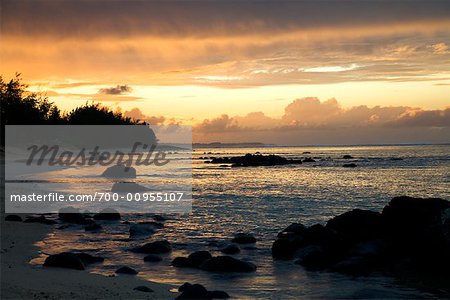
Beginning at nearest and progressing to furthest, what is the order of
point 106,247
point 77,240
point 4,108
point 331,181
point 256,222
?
point 106,247
point 77,240
point 256,222
point 331,181
point 4,108

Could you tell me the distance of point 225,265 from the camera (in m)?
13.6

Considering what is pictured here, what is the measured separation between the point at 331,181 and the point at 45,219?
29542mm

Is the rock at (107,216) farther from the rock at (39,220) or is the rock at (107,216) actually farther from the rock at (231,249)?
the rock at (231,249)

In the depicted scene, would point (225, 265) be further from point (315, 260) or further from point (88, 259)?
point (88, 259)

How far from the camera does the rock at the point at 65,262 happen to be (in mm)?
12805

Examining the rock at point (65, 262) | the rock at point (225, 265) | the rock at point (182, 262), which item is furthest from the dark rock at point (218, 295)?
the rock at point (65, 262)

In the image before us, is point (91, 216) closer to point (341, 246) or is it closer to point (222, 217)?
point (222, 217)

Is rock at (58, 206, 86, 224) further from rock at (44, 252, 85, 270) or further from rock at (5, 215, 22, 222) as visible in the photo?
rock at (44, 252, 85, 270)

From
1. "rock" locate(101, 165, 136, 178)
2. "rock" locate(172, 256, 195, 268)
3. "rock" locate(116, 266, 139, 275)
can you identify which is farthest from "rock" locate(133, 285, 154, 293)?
"rock" locate(101, 165, 136, 178)

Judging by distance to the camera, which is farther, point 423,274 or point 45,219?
point 45,219

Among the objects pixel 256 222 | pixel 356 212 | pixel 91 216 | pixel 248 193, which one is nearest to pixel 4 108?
pixel 248 193

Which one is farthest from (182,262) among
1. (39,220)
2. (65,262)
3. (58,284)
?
(39,220)

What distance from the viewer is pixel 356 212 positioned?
17.1 metres

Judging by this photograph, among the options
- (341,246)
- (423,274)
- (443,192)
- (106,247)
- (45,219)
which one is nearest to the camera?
(423,274)
